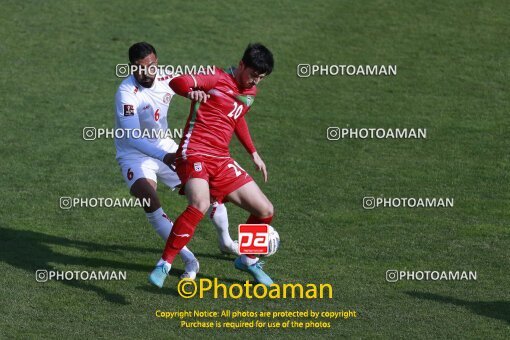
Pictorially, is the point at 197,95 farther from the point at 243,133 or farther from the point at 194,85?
the point at 243,133

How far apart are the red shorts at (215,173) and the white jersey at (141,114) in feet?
3.29

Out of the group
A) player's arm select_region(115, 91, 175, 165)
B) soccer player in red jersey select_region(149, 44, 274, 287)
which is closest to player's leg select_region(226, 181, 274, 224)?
soccer player in red jersey select_region(149, 44, 274, 287)

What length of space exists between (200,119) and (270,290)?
6.83ft

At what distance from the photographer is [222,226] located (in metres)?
12.0

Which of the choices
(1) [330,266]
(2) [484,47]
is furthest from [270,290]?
(2) [484,47]

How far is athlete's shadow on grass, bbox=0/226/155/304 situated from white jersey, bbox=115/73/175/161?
1229mm

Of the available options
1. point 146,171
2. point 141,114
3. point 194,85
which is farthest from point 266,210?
point 141,114

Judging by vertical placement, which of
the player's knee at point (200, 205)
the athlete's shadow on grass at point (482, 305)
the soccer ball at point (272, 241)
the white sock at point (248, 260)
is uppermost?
the player's knee at point (200, 205)

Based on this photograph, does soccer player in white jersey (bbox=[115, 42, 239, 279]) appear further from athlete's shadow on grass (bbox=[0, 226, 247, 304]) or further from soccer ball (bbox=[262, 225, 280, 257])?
soccer ball (bbox=[262, 225, 280, 257])

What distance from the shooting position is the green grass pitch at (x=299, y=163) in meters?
10.8

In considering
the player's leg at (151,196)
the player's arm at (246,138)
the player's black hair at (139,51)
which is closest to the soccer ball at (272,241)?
the player's arm at (246,138)

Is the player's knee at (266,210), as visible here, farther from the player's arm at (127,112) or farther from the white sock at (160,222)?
the player's arm at (127,112)

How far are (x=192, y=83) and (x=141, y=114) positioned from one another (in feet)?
5.58

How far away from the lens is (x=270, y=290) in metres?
11.2
